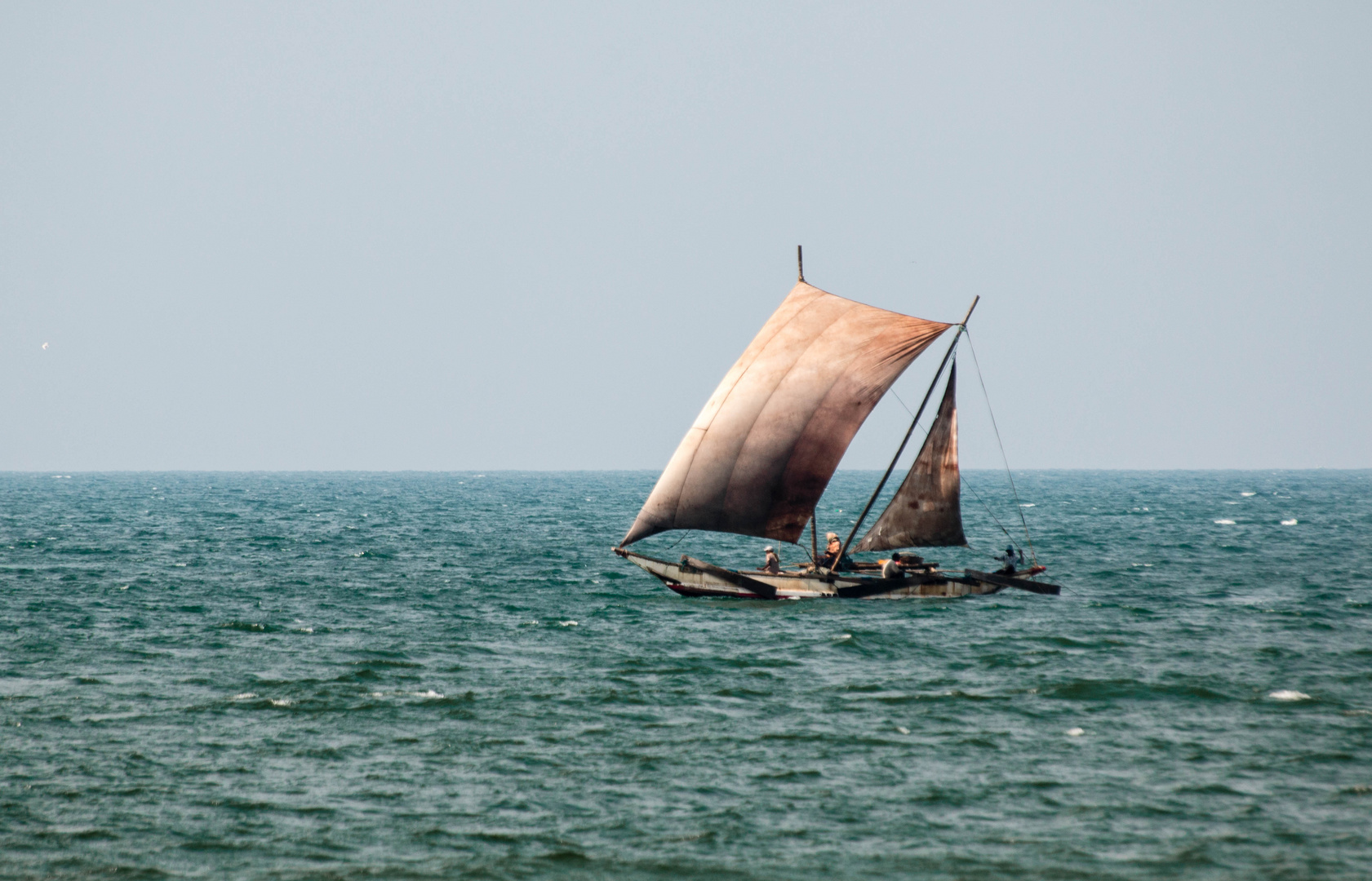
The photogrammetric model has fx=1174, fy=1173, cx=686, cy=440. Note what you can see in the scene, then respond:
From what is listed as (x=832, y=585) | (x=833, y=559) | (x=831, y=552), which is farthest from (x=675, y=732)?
(x=831, y=552)

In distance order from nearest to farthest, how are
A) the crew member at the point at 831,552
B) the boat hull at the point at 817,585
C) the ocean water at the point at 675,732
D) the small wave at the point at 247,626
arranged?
1. the ocean water at the point at 675,732
2. the small wave at the point at 247,626
3. the boat hull at the point at 817,585
4. the crew member at the point at 831,552

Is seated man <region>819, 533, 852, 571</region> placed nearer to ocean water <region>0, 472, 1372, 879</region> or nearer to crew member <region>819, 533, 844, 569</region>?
crew member <region>819, 533, 844, 569</region>

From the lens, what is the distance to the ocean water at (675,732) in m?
15.9

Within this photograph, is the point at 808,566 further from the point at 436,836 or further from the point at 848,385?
the point at 436,836

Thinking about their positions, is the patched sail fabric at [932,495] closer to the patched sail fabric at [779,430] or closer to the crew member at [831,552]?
the crew member at [831,552]

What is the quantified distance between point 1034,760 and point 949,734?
6.25ft

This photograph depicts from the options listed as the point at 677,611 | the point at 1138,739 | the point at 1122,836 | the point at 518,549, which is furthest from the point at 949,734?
the point at 518,549

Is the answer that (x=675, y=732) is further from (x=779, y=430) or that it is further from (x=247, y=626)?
(x=247, y=626)

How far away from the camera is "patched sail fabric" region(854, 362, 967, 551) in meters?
37.7

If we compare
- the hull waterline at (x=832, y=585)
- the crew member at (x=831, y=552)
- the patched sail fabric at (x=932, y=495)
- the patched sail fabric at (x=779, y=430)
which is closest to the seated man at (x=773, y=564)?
the hull waterline at (x=832, y=585)

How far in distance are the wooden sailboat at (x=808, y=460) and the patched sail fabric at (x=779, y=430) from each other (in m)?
0.04

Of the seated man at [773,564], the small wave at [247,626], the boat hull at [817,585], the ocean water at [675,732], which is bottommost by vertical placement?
the ocean water at [675,732]

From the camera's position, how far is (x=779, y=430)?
36.6 meters

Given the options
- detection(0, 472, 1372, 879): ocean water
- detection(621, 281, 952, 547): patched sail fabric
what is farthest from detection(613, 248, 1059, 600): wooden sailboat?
detection(0, 472, 1372, 879): ocean water
